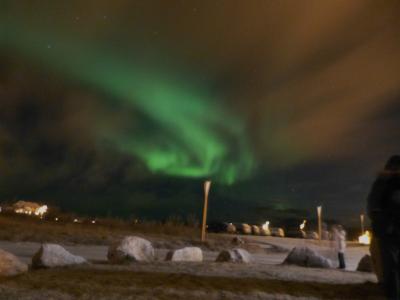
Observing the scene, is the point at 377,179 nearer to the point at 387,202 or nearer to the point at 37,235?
the point at 387,202

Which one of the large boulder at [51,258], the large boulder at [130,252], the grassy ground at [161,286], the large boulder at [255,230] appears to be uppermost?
the large boulder at [255,230]

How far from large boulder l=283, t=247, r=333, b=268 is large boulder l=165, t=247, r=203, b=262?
2.91 metres

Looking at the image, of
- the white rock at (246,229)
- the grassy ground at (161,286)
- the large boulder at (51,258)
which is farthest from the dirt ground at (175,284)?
the white rock at (246,229)

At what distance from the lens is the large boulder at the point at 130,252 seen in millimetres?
11820

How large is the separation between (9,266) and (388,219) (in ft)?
24.8

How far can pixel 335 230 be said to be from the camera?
15.2 meters

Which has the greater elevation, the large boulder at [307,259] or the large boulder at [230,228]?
the large boulder at [230,228]

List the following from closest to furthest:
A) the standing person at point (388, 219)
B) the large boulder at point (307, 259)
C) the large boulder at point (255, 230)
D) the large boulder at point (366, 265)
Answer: the standing person at point (388, 219)
the large boulder at point (366, 265)
the large boulder at point (307, 259)
the large boulder at point (255, 230)

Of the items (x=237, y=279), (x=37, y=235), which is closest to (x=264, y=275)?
(x=237, y=279)

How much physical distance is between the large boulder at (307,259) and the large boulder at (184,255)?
2.91 meters

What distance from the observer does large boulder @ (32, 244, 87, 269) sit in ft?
33.8

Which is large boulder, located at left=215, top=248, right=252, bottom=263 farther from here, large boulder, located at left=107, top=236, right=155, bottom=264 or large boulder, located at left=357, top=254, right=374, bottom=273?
large boulder, located at left=357, top=254, right=374, bottom=273

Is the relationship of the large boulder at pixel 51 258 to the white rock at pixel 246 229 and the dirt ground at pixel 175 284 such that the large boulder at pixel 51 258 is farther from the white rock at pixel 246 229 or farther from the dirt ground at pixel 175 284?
the white rock at pixel 246 229

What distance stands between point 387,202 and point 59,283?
5.95 metres
